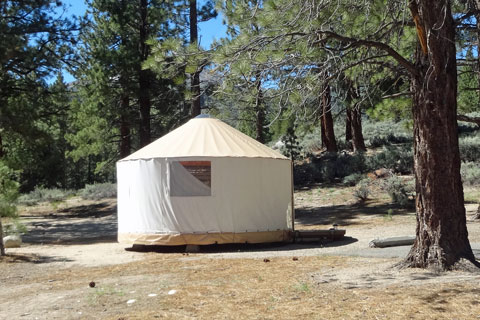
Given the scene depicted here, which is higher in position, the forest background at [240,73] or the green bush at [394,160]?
the forest background at [240,73]

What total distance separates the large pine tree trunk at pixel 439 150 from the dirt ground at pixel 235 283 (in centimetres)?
29

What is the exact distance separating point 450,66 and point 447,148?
0.84 meters

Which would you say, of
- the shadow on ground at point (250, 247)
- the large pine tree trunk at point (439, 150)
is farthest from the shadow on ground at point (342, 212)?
the large pine tree trunk at point (439, 150)

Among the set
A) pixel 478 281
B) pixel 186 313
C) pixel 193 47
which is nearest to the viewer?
pixel 186 313

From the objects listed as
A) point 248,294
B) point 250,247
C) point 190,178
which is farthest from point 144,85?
Answer: point 248,294

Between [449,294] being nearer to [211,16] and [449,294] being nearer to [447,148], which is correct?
[447,148]

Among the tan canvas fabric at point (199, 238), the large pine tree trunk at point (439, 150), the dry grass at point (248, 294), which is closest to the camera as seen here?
the dry grass at point (248, 294)

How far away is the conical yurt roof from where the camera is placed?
9.29 meters

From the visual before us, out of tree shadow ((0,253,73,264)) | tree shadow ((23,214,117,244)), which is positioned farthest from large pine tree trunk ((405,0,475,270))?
tree shadow ((23,214,117,244))

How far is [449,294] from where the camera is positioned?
4504 mm

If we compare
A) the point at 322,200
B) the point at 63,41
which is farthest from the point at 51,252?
the point at 322,200

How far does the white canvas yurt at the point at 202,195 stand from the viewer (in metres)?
9.02

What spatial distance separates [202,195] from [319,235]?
2.16m

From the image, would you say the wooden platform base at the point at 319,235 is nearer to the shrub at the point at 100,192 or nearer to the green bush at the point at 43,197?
the shrub at the point at 100,192
